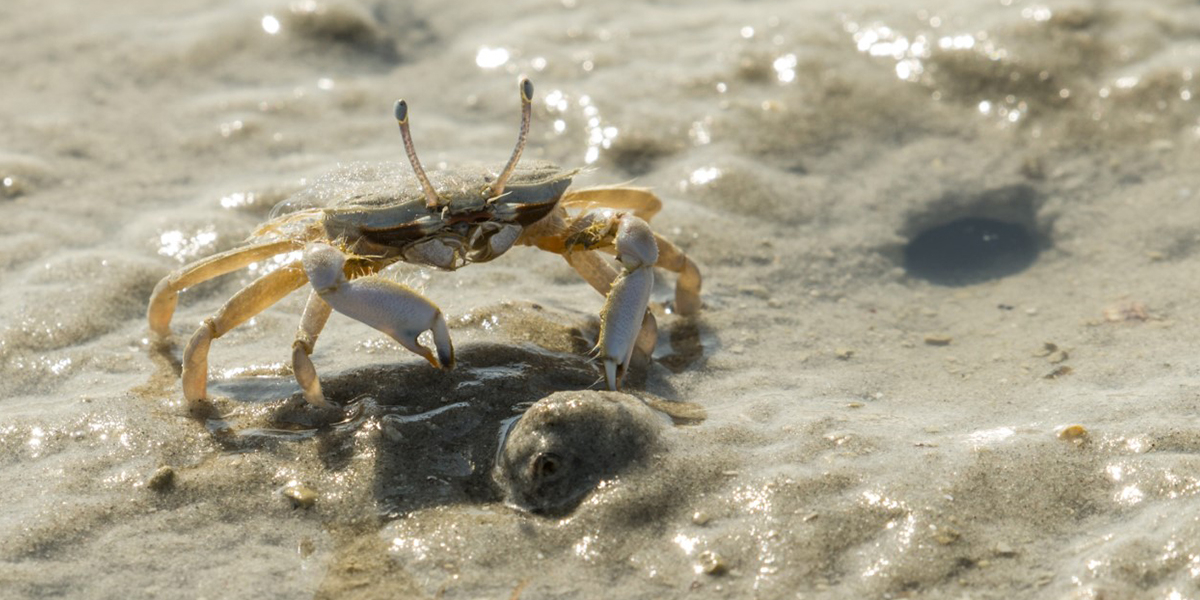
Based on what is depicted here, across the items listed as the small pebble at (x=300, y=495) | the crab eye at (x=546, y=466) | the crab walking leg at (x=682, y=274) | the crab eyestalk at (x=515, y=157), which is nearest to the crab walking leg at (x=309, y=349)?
the small pebble at (x=300, y=495)

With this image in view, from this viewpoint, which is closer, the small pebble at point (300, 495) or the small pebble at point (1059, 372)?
the small pebble at point (300, 495)

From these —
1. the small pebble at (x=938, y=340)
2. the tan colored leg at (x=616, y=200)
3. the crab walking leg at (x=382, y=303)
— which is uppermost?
the crab walking leg at (x=382, y=303)

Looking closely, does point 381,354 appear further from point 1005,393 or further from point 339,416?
point 1005,393

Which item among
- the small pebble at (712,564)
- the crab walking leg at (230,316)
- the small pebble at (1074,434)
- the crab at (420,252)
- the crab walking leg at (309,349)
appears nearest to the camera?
the small pebble at (712,564)

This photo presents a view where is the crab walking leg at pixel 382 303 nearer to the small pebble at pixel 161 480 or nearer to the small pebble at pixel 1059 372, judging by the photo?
the small pebble at pixel 161 480

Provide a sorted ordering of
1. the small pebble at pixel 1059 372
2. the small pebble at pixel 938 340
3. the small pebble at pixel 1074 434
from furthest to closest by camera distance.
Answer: the small pebble at pixel 938 340, the small pebble at pixel 1059 372, the small pebble at pixel 1074 434

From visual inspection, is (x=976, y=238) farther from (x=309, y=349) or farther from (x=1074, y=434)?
(x=309, y=349)

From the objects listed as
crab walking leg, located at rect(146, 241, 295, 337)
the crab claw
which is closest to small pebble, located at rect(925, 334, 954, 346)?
the crab claw

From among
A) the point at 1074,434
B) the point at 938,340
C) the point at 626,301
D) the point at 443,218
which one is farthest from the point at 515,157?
the point at 1074,434
